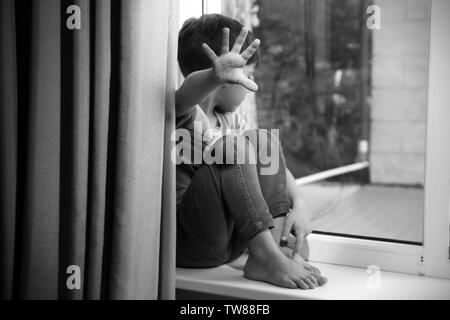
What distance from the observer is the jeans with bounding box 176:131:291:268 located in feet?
3.59

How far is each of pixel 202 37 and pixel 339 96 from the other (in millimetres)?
2259

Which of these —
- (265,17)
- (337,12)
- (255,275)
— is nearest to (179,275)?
(255,275)

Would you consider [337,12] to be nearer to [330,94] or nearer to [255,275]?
[330,94]

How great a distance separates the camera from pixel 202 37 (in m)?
1.25

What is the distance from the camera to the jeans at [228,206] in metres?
1.09

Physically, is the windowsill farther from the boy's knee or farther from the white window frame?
the boy's knee

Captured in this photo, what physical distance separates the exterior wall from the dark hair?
3.23ft

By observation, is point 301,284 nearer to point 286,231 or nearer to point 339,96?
point 286,231

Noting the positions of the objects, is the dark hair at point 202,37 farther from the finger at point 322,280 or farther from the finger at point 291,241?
the finger at point 322,280

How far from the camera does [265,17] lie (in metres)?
2.76

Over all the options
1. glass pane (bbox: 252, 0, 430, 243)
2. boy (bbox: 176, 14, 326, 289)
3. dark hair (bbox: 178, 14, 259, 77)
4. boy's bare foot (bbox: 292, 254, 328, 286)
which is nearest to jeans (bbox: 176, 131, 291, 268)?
boy (bbox: 176, 14, 326, 289)

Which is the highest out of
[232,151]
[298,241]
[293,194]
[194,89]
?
[194,89]

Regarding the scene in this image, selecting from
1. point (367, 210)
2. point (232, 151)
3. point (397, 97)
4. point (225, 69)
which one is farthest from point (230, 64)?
point (397, 97)

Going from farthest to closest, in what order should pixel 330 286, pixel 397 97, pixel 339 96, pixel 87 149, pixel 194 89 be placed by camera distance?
pixel 339 96 < pixel 397 97 < pixel 330 286 < pixel 194 89 < pixel 87 149
